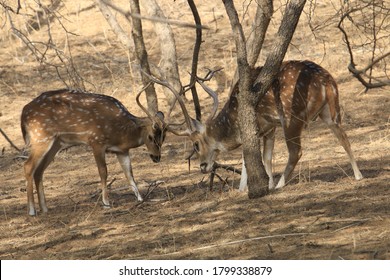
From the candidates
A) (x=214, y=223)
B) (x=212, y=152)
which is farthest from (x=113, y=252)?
(x=212, y=152)

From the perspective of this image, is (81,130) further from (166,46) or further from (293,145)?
(166,46)

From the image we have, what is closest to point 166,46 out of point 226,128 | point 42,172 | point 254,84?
point 226,128

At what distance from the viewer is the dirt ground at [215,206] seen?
24.1ft

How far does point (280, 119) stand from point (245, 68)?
1062 mm

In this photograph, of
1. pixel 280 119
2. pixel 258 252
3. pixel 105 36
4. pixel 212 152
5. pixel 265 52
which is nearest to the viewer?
pixel 258 252

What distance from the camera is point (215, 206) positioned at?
29.8 ft

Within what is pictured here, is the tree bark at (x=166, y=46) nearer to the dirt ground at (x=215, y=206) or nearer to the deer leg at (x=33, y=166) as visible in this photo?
the dirt ground at (x=215, y=206)

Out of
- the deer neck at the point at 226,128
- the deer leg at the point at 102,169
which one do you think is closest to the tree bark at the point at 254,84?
the deer neck at the point at 226,128

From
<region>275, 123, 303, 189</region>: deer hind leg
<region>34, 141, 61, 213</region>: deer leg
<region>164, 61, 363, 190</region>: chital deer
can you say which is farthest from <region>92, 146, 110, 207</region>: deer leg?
<region>275, 123, 303, 189</region>: deer hind leg

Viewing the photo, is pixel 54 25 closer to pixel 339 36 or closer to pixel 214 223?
pixel 339 36

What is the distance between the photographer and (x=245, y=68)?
8.71 metres

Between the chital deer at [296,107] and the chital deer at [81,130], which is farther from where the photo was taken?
the chital deer at [81,130]

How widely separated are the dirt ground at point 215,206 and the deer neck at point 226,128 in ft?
1.65

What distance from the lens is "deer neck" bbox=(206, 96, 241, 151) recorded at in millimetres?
10125
